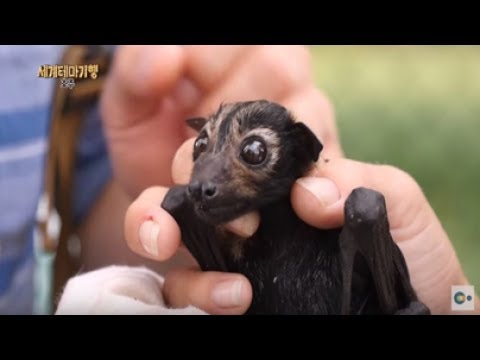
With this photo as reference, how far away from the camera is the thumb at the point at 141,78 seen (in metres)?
1.98

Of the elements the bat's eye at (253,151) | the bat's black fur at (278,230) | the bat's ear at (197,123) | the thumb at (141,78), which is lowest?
the bat's black fur at (278,230)

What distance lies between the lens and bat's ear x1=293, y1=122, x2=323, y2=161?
1687 millimetres

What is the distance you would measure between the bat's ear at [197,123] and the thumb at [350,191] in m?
0.27

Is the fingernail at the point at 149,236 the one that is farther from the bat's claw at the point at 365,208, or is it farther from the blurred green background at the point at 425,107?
the blurred green background at the point at 425,107

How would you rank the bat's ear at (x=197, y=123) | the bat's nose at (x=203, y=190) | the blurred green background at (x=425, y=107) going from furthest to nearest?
the blurred green background at (x=425, y=107), the bat's ear at (x=197, y=123), the bat's nose at (x=203, y=190)

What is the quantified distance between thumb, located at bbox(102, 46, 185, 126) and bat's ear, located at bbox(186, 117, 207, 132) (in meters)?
0.15

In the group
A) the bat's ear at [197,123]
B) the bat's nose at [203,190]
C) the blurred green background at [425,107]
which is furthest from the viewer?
the blurred green background at [425,107]

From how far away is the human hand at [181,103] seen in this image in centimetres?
184

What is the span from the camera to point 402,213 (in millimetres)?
1798

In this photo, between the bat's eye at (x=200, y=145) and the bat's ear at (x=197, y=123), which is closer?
the bat's eye at (x=200, y=145)

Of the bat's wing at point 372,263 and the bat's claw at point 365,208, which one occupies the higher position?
the bat's claw at point 365,208

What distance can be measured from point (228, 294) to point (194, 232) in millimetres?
160

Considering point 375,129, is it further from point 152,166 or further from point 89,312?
point 89,312

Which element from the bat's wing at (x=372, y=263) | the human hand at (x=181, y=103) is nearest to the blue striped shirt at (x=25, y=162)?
the human hand at (x=181, y=103)
